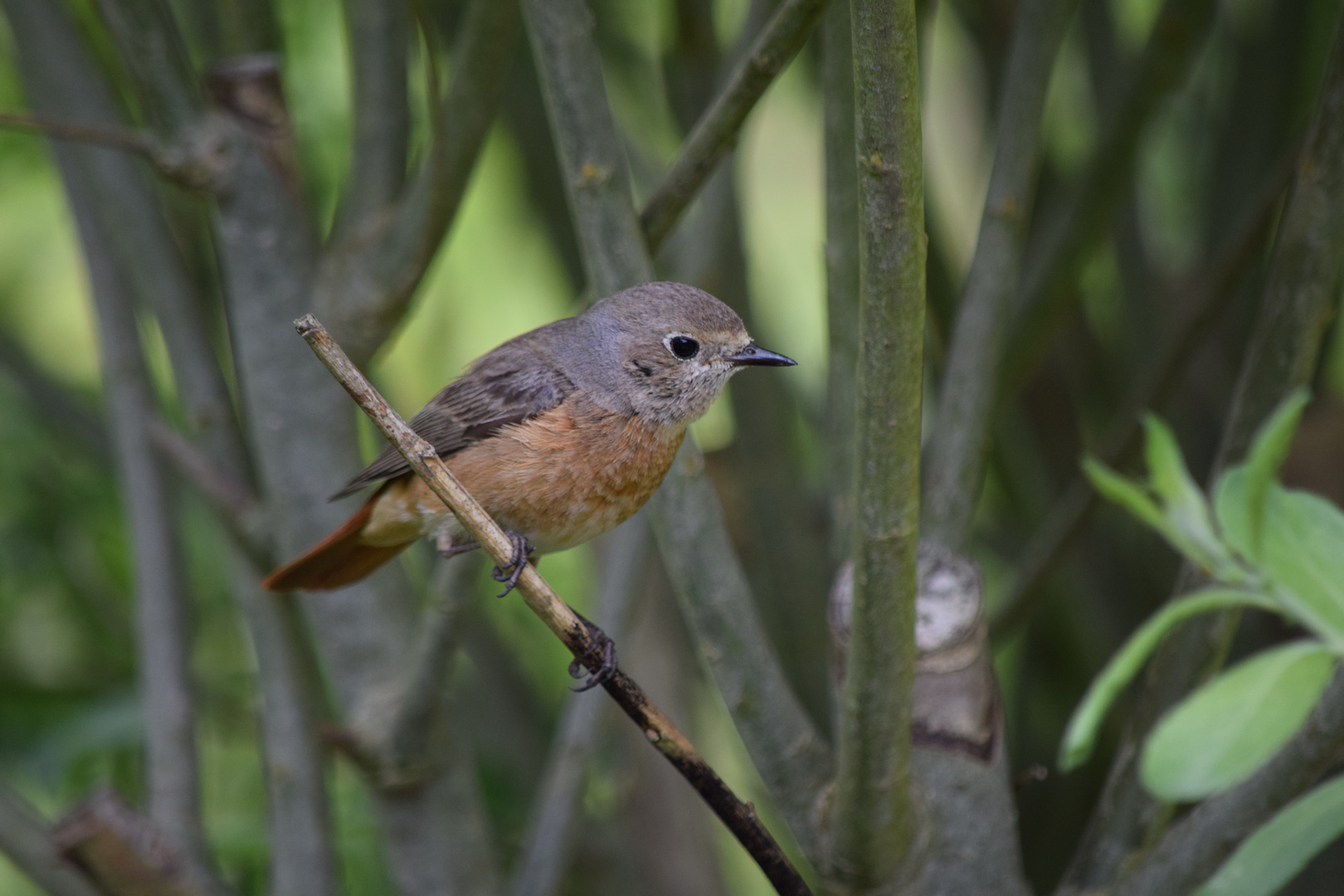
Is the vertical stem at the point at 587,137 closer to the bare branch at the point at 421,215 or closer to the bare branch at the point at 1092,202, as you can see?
the bare branch at the point at 421,215

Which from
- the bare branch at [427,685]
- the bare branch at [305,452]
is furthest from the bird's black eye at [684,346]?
the bare branch at [305,452]

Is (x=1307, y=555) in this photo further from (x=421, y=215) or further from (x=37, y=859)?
(x=37, y=859)

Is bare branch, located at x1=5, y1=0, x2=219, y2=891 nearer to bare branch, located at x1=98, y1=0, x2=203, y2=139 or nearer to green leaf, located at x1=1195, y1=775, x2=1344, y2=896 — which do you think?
bare branch, located at x1=98, y1=0, x2=203, y2=139

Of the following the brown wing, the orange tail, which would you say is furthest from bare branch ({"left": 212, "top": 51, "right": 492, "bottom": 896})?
the brown wing

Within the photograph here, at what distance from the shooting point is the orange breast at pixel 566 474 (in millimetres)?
2311

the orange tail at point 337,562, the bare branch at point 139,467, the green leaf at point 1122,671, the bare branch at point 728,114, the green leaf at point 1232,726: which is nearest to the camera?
the green leaf at point 1232,726

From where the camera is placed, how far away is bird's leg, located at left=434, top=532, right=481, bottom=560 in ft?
7.14

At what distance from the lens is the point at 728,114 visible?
1.94 metres

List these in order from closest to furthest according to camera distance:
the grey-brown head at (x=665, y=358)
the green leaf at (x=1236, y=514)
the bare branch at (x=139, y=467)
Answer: the green leaf at (x=1236, y=514), the grey-brown head at (x=665, y=358), the bare branch at (x=139, y=467)

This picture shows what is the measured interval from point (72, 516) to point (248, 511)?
4.93ft

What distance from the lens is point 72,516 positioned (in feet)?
12.9

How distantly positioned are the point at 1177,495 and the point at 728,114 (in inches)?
35.4

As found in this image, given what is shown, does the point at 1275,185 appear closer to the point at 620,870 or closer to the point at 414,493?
the point at 414,493

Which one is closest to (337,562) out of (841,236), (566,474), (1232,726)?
A: (566,474)
